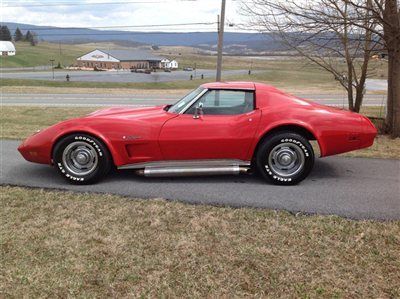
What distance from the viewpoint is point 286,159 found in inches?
205

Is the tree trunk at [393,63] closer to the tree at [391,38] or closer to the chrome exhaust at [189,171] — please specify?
the tree at [391,38]

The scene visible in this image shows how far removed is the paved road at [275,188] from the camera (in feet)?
14.5

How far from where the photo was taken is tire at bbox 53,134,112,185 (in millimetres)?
5121

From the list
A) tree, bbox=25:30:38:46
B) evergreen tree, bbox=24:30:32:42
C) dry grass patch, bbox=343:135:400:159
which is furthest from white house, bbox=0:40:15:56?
dry grass patch, bbox=343:135:400:159

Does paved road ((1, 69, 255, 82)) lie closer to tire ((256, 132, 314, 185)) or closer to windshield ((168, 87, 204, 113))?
windshield ((168, 87, 204, 113))

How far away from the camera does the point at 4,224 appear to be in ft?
12.9

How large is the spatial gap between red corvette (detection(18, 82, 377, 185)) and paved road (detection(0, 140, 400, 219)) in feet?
0.56

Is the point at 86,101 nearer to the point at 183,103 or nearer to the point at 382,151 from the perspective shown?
the point at 382,151

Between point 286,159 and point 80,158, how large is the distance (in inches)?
→ 100

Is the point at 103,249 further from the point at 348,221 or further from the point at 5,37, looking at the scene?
Answer: the point at 5,37

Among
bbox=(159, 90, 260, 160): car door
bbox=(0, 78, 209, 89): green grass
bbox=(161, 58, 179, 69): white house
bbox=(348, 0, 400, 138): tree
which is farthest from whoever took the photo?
bbox=(161, 58, 179, 69): white house

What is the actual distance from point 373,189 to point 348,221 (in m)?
1.28

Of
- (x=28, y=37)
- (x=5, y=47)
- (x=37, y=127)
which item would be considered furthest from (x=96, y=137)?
(x=28, y=37)

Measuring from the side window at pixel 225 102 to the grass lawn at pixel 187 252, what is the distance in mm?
1378
